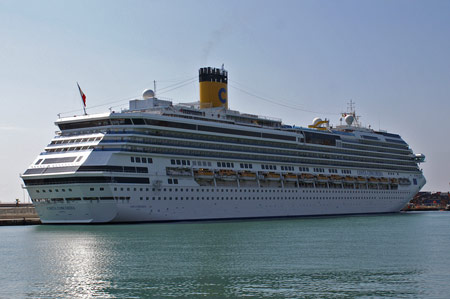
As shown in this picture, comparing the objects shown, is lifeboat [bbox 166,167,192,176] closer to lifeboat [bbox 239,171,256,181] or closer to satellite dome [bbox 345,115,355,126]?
lifeboat [bbox 239,171,256,181]

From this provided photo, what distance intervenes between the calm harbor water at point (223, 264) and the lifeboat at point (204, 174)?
1065 cm

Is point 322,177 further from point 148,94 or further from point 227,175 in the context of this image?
point 148,94

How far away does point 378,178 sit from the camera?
3189 inches

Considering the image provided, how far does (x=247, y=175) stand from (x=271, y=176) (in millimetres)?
4197

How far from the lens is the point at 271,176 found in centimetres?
6406

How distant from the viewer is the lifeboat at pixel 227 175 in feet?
189

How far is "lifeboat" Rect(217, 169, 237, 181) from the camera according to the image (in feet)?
189

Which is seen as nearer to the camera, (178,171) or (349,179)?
(178,171)

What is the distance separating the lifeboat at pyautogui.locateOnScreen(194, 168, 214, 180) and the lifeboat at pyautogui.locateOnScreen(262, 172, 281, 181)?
826 cm

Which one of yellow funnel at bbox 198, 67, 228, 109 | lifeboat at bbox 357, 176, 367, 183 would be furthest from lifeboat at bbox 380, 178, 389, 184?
yellow funnel at bbox 198, 67, 228, 109

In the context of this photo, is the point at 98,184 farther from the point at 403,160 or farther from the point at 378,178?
the point at 403,160

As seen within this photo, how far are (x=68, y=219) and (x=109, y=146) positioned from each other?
22.6ft

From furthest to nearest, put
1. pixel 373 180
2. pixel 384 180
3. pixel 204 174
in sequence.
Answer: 1. pixel 384 180
2. pixel 373 180
3. pixel 204 174

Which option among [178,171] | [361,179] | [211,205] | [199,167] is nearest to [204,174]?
[199,167]
